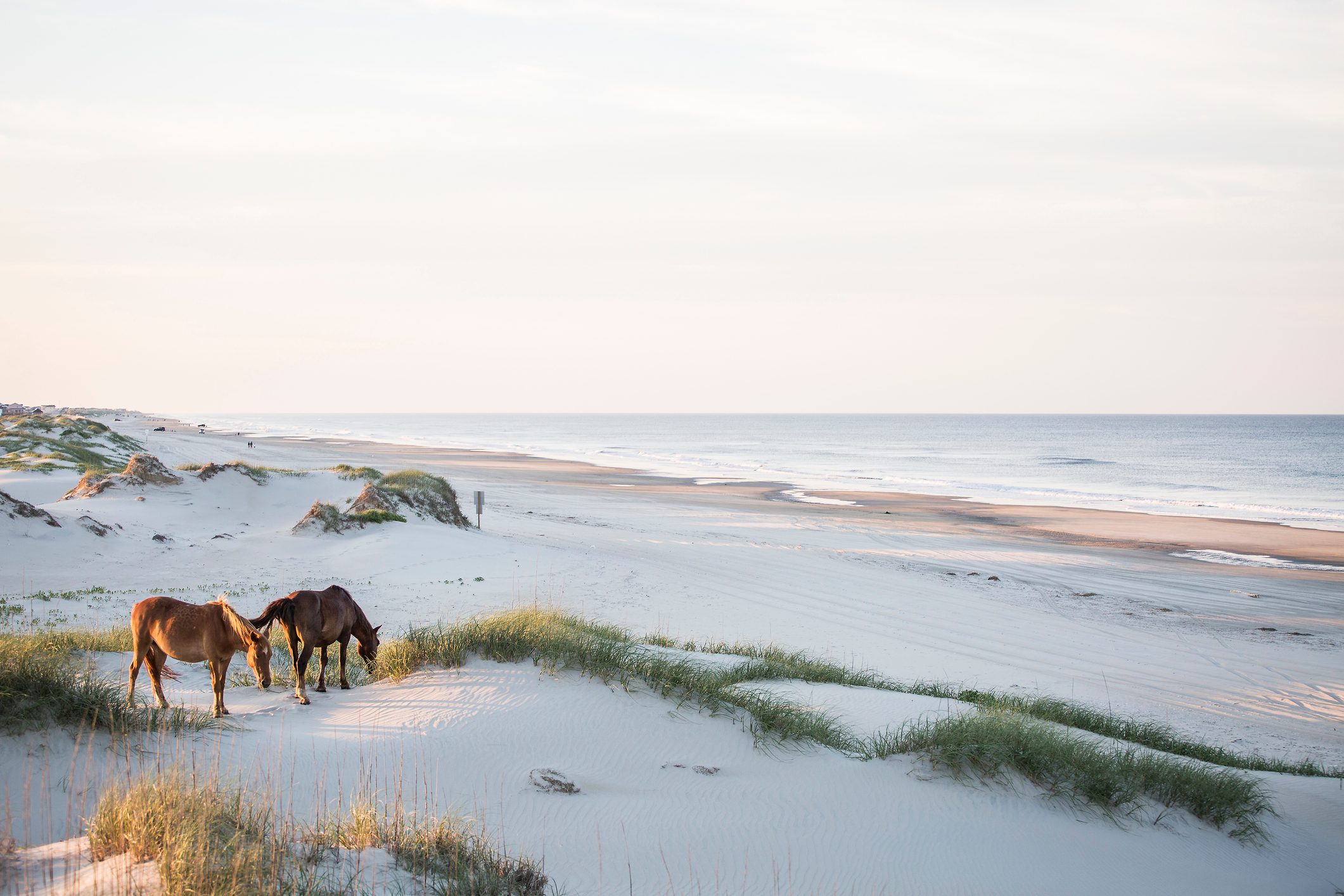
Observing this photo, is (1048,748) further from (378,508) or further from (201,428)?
(201,428)

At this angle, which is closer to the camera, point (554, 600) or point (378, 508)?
point (554, 600)

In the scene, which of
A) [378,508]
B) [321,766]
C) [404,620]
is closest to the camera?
[321,766]

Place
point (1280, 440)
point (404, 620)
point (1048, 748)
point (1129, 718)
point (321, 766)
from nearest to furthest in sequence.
→ point (321, 766) < point (1048, 748) < point (1129, 718) < point (404, 620) < point (1280, 440)

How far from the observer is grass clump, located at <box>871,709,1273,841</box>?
19.4ft

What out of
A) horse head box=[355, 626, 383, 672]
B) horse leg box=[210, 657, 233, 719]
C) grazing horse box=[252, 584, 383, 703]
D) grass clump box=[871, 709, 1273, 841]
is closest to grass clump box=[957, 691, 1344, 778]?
grass clump box=[871, 709, 1273, 841]

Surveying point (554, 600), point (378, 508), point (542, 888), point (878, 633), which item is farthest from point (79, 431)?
point (542, 888)

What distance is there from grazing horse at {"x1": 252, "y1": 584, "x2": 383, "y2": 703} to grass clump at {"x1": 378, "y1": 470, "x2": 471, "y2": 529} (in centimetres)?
1349

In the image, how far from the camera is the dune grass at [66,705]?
4.74 metres

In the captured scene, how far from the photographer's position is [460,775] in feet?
17.1

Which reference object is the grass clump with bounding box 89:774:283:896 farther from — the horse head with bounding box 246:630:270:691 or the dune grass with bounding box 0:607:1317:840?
the dune grass with bounding box 0:607:1317:840

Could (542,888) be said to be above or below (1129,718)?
above

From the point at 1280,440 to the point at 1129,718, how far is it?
117m

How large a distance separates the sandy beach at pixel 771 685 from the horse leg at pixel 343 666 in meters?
0.27

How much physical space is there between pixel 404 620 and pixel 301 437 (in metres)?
82.9
